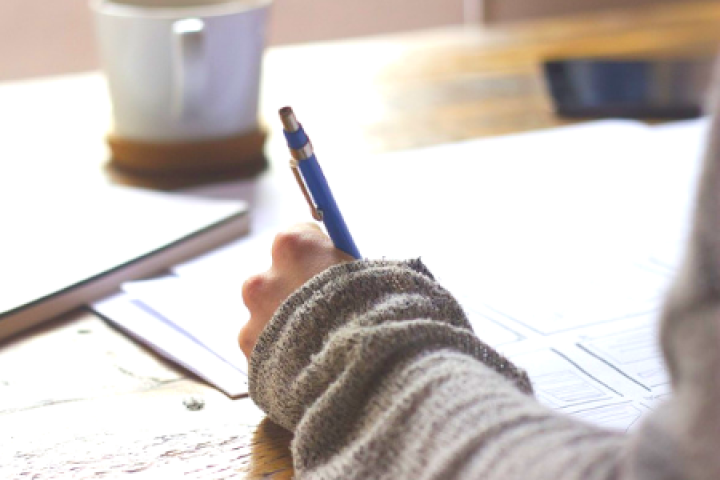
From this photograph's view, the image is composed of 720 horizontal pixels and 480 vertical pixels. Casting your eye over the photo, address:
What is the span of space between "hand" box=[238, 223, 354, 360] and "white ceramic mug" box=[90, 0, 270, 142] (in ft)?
1.11

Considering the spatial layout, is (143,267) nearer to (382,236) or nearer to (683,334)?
(382,236)

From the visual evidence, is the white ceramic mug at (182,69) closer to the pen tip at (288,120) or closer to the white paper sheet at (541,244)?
the white paper sheet at (541,244)

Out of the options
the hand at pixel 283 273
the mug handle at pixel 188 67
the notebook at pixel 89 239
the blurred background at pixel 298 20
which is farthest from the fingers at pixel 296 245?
the blurred background at pixel 298 20

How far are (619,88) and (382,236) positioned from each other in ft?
1.45

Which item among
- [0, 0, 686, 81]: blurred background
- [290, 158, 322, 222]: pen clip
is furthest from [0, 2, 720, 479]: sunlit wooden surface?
[0, 0, 686, 81]: blurred background

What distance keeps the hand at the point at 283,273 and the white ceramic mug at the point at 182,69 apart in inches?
13.3

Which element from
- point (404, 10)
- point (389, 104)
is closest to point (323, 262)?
point (389, 104)

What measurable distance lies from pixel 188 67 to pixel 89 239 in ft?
0.67

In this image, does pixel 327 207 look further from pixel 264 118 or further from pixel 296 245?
pixel 264 118

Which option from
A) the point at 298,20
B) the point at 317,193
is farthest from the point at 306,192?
the point at 298,20

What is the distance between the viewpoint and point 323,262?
1.63 ft

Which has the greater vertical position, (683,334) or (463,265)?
(683,334)

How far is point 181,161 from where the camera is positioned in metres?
0.85

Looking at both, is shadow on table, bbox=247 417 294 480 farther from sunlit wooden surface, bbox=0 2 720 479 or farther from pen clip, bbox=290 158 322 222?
pen clip, bbox=290 158 322 222
